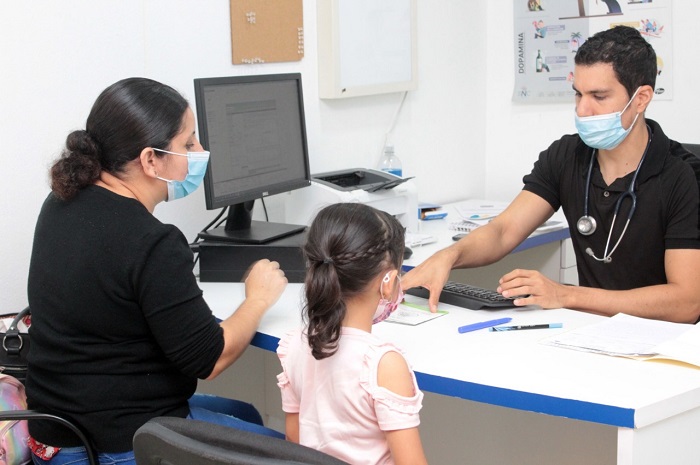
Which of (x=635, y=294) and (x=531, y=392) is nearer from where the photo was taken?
(x=531, y=392)

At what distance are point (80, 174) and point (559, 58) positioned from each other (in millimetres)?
2442

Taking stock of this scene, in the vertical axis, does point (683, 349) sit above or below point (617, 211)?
below

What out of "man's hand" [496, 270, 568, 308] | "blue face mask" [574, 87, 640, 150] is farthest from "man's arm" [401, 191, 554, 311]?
"blue face mask" [574, 87, 640, 150]

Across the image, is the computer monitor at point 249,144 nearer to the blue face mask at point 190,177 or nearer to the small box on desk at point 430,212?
the blue face mask at point 190,177

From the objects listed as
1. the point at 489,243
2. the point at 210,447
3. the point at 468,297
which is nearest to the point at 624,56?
the point at 489,243

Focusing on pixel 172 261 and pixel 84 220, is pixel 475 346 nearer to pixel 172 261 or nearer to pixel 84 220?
pixel 172 261

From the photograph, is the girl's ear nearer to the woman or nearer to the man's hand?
the woman

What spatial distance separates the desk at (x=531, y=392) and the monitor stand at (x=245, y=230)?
0.15 meters

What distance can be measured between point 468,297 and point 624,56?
2.46 ft

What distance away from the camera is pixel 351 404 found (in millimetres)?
1449

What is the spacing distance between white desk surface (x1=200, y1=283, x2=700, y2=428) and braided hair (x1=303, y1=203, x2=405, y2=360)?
0.27 metres

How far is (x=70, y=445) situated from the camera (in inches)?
67.4

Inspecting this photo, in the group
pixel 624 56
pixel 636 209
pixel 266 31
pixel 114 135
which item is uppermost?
pixel 266 31

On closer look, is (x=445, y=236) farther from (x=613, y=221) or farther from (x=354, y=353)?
(x=354, y=353)
